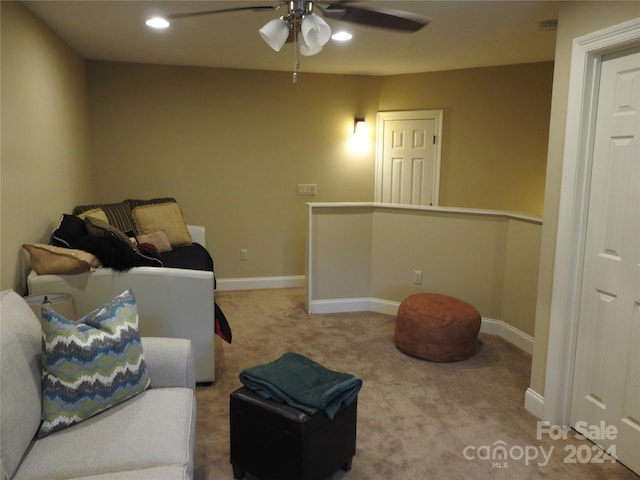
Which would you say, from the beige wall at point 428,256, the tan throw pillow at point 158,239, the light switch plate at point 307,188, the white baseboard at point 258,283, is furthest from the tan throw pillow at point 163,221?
the light switch plate at point 307,188

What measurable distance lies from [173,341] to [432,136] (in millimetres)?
3988

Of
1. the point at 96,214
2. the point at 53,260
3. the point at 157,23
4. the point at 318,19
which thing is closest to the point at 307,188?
the point at 96,214

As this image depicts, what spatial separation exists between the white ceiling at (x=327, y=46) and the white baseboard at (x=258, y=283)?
2.24 metres

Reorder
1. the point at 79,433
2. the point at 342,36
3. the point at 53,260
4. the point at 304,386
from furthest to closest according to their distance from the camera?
the point at 342,36, the point at 53,260, the point at 304,386, the point at 79,433

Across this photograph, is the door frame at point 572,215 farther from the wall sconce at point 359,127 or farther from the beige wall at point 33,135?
the wall sconce at point 359,127

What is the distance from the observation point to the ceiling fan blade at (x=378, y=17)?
2182mm

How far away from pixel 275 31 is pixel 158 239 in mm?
2551

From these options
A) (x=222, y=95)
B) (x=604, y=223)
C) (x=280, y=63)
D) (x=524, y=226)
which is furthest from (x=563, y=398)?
(x=222, y=95)

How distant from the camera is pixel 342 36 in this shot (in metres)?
3.70

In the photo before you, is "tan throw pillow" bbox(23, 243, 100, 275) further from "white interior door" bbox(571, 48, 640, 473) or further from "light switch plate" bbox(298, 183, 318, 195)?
"light switch plate" bbox(298, 183, 318, 195)

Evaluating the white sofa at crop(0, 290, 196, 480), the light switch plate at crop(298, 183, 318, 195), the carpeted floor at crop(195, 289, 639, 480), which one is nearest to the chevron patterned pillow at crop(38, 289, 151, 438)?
the white sofa at crop(0, 290, 196, 480)

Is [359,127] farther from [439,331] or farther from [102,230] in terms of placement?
[102,230]

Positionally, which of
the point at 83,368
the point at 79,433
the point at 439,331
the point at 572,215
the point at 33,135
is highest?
the point at 33,135

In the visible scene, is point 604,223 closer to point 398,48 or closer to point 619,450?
point 619,450
